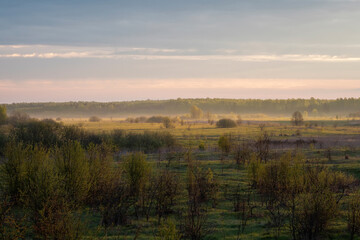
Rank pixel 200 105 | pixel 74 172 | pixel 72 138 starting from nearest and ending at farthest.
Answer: pixel 74 172
pixel 72 138
pixel 200 105

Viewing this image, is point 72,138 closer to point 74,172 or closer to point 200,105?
point 74,172

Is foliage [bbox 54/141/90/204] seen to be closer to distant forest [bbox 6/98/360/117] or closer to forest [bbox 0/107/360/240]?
forest [bbox 0/107/360/240]

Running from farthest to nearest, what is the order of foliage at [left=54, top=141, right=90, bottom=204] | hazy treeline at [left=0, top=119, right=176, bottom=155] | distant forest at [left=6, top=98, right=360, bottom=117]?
distant forest at [left=6, top=98, right=360, bottom=117] → hazy treeline at [left=0, top=119, right=176, bottom=155] → foliage at [left=54, top=141, right=90, bottom=204]

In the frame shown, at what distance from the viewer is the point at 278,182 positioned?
463 inches

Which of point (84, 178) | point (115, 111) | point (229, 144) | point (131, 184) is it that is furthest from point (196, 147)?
point (115, 111)

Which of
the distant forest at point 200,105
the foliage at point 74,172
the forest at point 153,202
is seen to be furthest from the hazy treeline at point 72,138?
the distant forest at point 200,105

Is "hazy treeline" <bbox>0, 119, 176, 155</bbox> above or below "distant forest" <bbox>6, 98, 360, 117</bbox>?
below

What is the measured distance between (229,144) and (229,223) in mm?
14366

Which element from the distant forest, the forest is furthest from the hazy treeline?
the distant forest

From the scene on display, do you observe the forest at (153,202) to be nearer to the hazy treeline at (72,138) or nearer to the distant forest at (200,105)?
the hazy treeline at (72,138)

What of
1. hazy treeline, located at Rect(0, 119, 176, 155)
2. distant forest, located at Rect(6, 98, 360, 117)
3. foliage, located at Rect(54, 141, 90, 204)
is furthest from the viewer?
distant forest, located at Rect(6, 98, 360, 117)

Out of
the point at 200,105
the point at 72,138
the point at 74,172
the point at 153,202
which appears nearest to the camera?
the point at 74,172

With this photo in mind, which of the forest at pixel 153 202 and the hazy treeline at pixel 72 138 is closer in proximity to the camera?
the forest at pixel 153 202

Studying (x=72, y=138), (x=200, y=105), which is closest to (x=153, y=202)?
(x=72, y=138)
